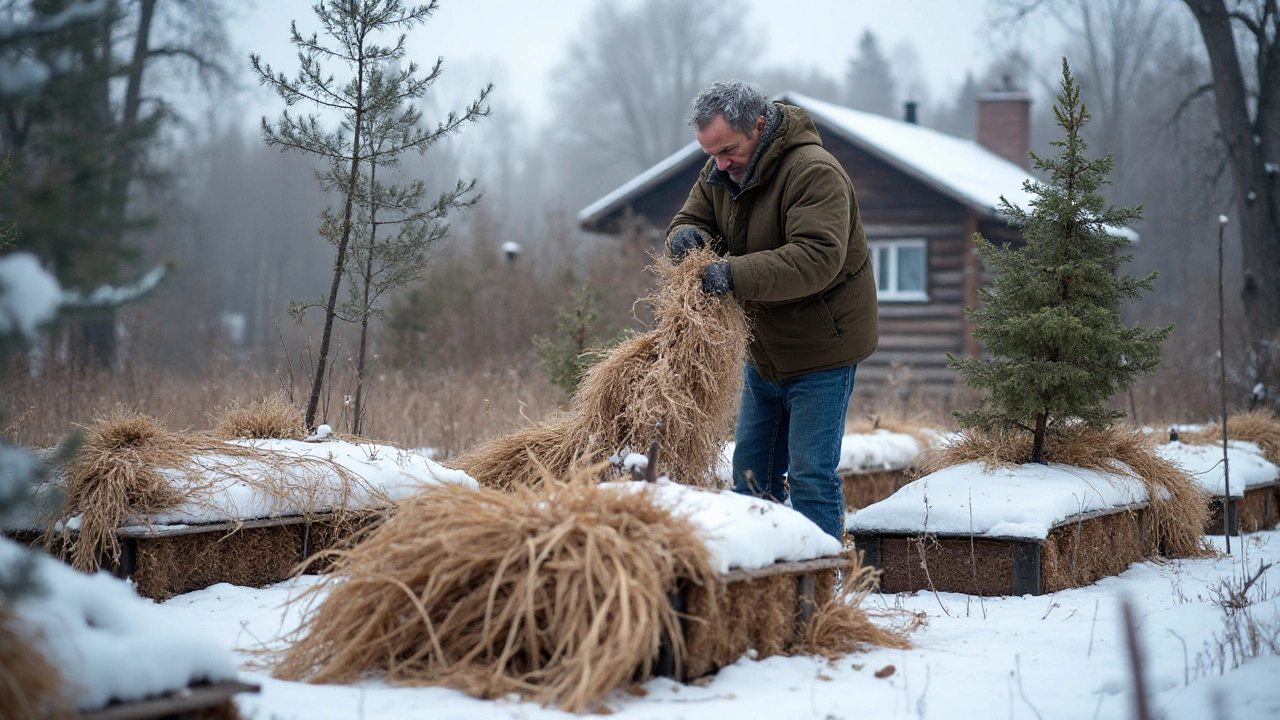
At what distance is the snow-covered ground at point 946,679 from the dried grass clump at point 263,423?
3.23ft

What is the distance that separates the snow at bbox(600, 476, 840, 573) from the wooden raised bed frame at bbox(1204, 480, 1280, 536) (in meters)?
→ 3.90

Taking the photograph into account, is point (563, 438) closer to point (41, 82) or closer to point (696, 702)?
point (696, 702)

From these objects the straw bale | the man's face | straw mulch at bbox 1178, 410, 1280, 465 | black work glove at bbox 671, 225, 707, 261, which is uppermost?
the man's face

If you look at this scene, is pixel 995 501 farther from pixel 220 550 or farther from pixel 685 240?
pixel 220 550

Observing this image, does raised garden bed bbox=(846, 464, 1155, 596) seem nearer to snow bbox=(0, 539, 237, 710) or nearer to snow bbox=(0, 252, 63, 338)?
snow bbox=(0, 539, 237, 710)

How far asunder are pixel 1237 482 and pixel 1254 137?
27.8ft

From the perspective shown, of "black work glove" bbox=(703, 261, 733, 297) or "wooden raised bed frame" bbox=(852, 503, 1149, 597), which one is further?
"wooden raised bed frame" bbox=(852, 503, 1149, 597)

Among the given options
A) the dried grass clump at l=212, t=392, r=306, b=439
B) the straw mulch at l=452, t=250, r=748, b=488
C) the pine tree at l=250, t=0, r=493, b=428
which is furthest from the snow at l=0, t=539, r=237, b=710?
the pine tree at l=250, t=0, r=493, b=428

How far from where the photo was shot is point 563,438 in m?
4.47

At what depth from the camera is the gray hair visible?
4008 mm

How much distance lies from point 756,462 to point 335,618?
1975mm

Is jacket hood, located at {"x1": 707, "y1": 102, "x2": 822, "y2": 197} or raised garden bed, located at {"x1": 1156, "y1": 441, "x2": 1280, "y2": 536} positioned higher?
jacket hood, located at {"x1": 707, "y1": 102, "x2": 822, "y2": 197}

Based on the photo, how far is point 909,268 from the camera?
1614 cm

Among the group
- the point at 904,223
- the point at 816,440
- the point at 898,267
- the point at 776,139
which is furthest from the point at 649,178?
the point at 816,440
